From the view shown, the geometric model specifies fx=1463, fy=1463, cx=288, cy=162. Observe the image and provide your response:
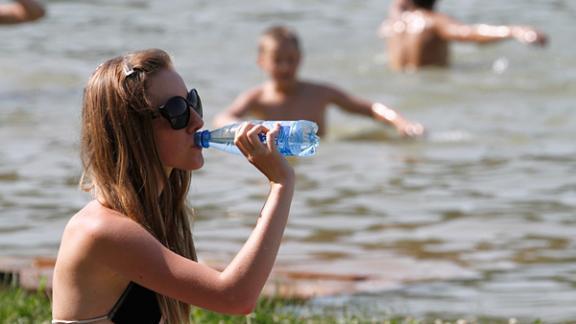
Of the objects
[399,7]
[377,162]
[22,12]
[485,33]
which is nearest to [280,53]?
[377,162]

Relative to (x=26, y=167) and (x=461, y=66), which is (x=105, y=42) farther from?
(x=26, y=167)

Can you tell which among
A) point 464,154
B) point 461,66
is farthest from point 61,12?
point 464,154

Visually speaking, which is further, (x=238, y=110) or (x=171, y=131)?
(x=238, y=110)

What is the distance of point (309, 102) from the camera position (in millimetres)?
11141

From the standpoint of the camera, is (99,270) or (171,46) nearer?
(99,270)

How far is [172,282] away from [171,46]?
13791 mm

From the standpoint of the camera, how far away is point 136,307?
346 cm

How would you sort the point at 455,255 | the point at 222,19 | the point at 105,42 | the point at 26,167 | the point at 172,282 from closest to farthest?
1. the point at 172,282
2. the point at 455,255
3. the point at 26,167
4. the point at 105,42
5. the point at 222,19

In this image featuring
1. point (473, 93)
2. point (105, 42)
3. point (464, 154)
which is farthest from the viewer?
point (105, 42)

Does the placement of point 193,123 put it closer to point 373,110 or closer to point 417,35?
point 373,110

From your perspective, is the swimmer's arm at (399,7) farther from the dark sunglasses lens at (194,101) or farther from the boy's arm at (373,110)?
the dark sunglasses lens at (194,101)

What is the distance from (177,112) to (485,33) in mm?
10784

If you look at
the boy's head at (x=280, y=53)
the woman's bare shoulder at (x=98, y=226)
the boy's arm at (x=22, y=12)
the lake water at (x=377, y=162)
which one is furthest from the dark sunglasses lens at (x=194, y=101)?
the boy's arm at (x=22, y=12)

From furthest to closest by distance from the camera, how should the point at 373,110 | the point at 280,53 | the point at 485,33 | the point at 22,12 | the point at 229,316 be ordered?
1. the point at 485,33
2. the point at 22,12
3. the point at 373,110
4. the point at 280,53
5. the point at 229,316
